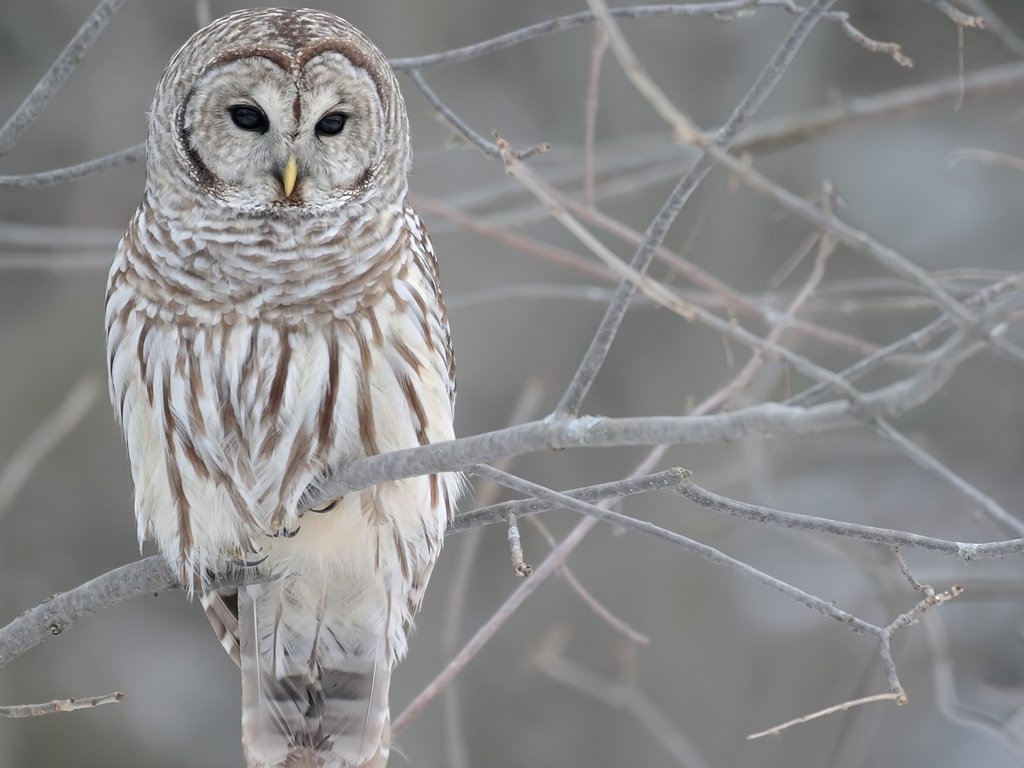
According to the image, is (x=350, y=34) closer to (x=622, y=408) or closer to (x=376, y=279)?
(x=376, y=279)

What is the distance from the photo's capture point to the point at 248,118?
3.63 metres

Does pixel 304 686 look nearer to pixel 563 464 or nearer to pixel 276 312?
pixel 276 312

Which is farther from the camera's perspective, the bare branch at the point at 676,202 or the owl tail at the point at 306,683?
the owl tail at the point at 306,683

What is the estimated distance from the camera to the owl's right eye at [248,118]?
3.62 m

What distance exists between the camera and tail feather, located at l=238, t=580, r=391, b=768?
421 cm

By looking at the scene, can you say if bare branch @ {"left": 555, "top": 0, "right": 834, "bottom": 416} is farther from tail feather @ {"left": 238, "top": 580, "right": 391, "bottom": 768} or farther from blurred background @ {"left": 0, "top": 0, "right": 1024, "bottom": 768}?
blurred background @ {"left": 0, "top": 0, "right": 1024, "bottom": 768}

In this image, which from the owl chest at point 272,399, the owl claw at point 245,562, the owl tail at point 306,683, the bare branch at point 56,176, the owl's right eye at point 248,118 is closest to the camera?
the bare branch at point 56,176

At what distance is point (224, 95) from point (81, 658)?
4203 mm

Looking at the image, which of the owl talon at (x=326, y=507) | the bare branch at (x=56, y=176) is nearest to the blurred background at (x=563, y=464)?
the owl talon at (x=326, y=507)

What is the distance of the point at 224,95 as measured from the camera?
364cm

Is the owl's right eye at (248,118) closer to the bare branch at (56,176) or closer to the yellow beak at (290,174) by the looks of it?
the yellow beak at (290,174)

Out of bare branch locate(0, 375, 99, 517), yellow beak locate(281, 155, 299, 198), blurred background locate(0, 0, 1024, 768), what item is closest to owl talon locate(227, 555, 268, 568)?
bare branch locate(0, 375, 99, 517)

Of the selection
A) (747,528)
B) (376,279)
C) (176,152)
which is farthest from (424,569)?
(747,528)

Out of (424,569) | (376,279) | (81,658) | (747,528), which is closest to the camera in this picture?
(376,279)
